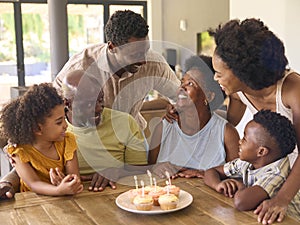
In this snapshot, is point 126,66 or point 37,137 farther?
point 126,66

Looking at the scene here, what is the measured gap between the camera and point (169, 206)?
140 centimetres

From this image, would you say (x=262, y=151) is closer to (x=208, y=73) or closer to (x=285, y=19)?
(x=208, y=73)

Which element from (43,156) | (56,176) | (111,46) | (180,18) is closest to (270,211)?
(56,176)

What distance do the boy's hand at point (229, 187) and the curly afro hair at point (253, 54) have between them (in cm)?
36

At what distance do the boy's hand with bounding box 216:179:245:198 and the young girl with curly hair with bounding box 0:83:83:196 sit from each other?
523 millimetres

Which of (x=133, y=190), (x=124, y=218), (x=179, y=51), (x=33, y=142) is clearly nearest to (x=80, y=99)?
(x=33, y=142)

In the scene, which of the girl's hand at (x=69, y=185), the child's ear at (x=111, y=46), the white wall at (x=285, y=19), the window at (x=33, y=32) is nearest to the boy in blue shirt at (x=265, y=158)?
the girl's hand at (x=69, y=185)

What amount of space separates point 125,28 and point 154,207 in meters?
0.94

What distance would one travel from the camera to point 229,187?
62.3 inches

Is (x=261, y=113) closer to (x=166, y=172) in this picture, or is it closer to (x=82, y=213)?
(x=166, y=172)

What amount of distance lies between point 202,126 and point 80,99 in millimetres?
533

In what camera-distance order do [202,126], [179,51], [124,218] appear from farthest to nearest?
1. [179,51]
2. [202,126]
3. [124,218]

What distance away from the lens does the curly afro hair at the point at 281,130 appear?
1.49 meters

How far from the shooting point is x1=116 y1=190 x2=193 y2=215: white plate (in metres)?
1.39
